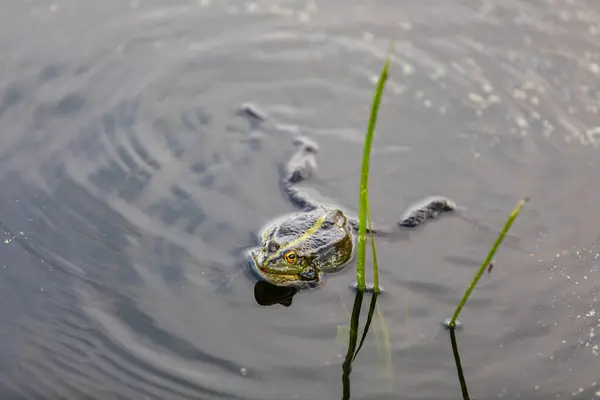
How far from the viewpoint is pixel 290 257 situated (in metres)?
7.13

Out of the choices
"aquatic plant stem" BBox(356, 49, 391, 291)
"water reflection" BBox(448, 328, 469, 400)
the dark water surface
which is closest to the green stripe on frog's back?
the dark water surface

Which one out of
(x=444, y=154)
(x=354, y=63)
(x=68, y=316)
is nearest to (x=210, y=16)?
(x=354, y=63)

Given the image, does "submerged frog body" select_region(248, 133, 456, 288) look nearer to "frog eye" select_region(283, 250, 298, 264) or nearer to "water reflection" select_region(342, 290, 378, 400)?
"frog eye" select_region(283, 250, 298, 264)

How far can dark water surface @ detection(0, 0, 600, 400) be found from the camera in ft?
20.6

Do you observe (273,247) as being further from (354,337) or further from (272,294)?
(354,337)

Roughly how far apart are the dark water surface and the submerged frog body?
0.16 m

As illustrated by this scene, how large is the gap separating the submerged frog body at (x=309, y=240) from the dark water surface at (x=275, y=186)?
164 mm

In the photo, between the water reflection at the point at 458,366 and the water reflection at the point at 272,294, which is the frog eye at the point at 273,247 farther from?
the water reflection at the point at 458,366

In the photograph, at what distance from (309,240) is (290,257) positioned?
313mm

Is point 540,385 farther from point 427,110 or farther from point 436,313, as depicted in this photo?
point 427,110

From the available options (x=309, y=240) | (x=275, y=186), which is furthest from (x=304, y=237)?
(x=275, y=186)

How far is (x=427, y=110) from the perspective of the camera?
9.18 meters

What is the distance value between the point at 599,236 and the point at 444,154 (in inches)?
77.8

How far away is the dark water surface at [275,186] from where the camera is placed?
628cm
